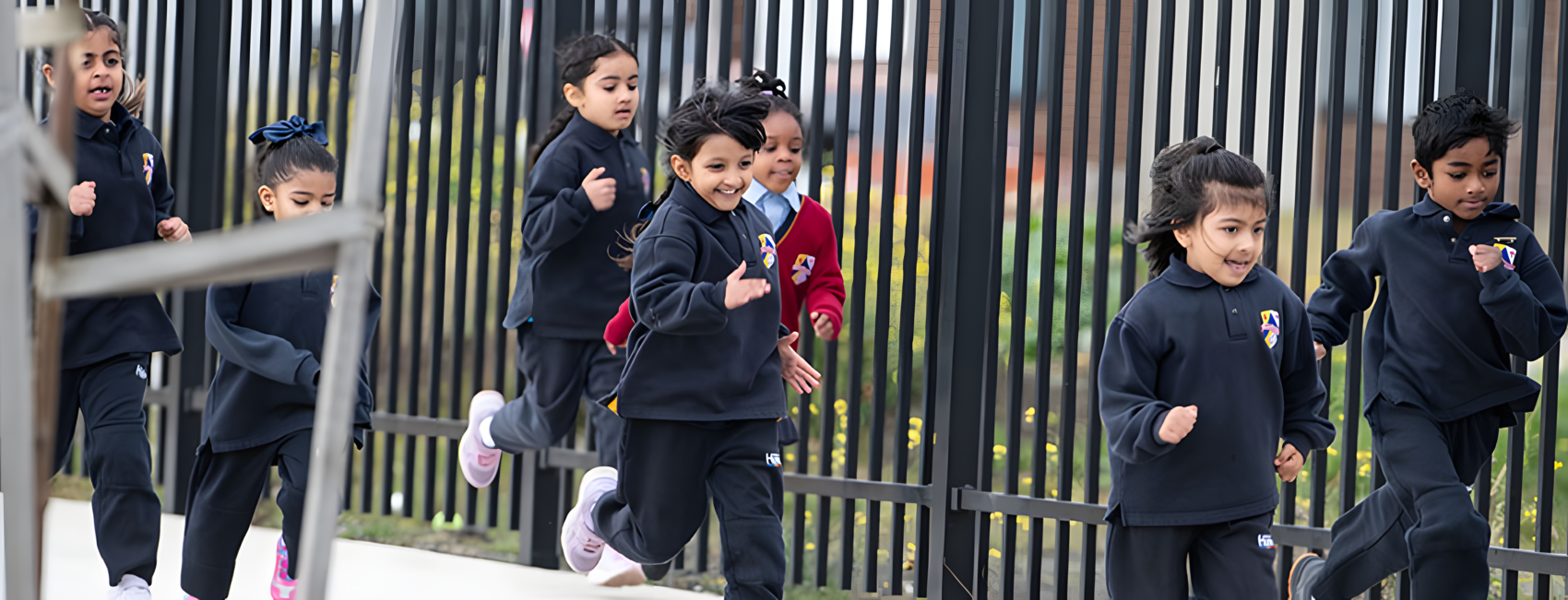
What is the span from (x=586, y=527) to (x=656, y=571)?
460 mm

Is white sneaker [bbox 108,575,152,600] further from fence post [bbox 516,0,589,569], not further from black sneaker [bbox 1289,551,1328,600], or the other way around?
black sneaker [bbox 1289,551,1328,600]

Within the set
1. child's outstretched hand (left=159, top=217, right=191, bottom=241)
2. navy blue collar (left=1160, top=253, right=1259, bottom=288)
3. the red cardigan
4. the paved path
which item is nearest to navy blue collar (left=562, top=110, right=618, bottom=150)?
the red cardigan

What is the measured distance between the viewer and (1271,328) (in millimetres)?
2779

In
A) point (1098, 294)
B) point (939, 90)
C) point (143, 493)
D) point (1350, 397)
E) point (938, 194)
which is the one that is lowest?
point (143, 493)

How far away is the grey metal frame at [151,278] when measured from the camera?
0.96 meters

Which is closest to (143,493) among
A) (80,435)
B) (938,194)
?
(938,194)

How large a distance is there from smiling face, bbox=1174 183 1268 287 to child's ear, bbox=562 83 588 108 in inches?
73.8

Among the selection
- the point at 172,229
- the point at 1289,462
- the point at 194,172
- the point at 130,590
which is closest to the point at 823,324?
the point at 1289,462

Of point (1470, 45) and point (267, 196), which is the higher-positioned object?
point (1470, 45)

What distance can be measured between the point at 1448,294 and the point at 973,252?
47.9 inches

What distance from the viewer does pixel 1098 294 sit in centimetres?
363

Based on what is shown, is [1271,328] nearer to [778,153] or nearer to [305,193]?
[778,153]

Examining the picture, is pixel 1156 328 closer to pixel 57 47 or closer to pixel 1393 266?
pixel 1393 266

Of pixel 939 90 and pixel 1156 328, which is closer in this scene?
pixel 1156 328
